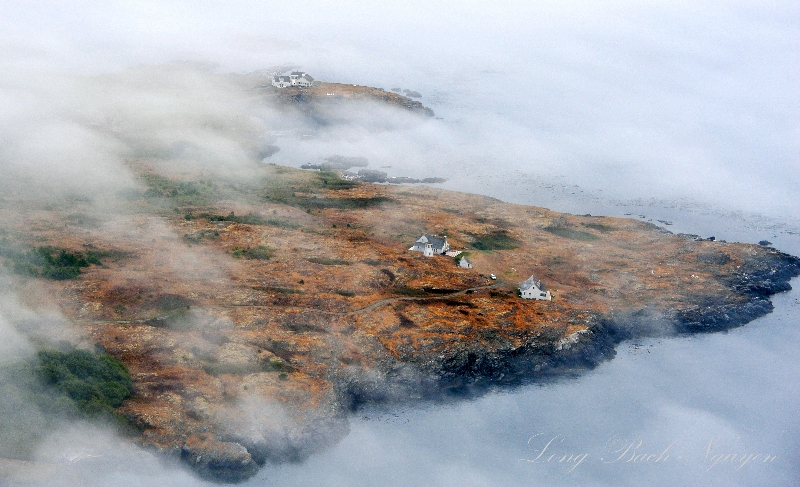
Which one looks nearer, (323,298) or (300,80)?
(323,298)

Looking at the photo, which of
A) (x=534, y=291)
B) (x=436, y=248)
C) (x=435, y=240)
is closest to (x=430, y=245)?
(x=436, y=248)

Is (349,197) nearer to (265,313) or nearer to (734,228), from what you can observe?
(265,313)

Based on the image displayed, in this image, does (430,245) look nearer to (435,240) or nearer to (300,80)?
(435,240)

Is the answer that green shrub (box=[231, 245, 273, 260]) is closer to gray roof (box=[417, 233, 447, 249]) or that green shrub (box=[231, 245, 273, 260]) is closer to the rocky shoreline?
gray roof (box=[417, 233, 447, 249])

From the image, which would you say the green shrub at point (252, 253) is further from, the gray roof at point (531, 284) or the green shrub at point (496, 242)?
the gray roof at point (531, 284)

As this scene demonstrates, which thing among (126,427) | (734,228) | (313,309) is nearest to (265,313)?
(313,309)

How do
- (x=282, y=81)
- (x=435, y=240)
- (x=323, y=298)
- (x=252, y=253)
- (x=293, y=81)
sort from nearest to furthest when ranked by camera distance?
(x=323, y=298) < (x=252, y=253) < (x=435, y=240) < (x=282, y=81) < (x=293, y=81)

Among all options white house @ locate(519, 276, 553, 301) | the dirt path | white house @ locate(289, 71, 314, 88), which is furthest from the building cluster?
white house @ locate(289, 71, 314, 88)

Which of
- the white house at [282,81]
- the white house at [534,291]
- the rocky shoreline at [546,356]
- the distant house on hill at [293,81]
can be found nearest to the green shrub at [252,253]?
the rocky shoreline at [546,356]
